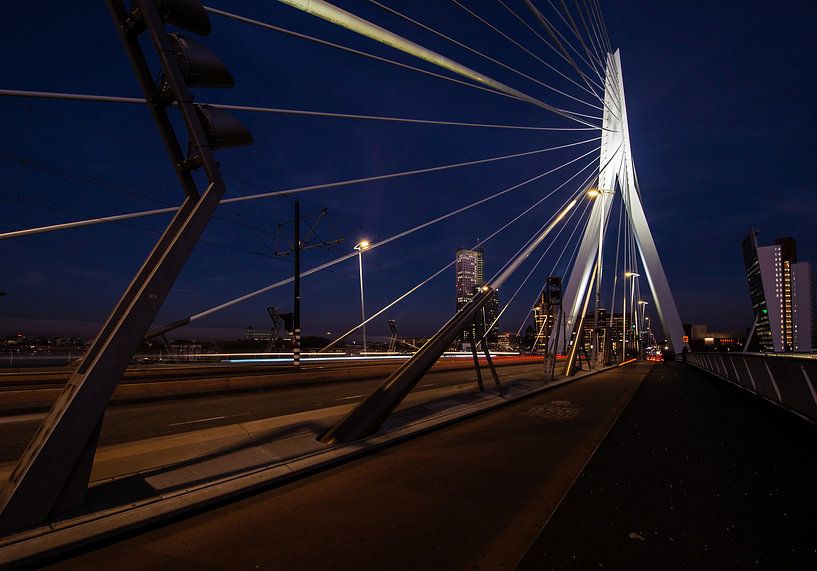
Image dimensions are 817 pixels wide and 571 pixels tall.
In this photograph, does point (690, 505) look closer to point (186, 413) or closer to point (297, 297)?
point (186, 413)

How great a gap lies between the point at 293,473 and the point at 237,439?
6.70ft

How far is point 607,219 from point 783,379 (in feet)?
67.0

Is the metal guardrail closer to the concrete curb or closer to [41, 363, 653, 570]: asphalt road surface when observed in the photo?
[41, 363, 653, 570]: asphalt road surface

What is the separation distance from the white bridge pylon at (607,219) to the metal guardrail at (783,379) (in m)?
10.7

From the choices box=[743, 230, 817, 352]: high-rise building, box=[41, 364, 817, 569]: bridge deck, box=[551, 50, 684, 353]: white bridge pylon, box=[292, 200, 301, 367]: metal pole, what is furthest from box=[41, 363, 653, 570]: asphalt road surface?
box=[743, 230, 817, 352]: high-rise building

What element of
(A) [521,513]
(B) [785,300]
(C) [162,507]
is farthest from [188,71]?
(B) [785,300]

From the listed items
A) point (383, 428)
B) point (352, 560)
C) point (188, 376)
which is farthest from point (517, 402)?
point (188, 376)

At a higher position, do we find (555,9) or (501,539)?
(555,9)

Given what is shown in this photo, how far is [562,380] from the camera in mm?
19078

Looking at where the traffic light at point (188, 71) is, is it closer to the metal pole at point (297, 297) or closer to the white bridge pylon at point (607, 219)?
the metal pole at point (297, 297)

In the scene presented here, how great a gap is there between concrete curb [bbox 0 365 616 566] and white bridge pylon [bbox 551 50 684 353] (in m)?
23.1

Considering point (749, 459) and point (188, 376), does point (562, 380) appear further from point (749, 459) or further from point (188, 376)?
point (188, 376)

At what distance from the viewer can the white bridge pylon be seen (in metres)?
28.8

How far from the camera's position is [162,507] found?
14.1ft
